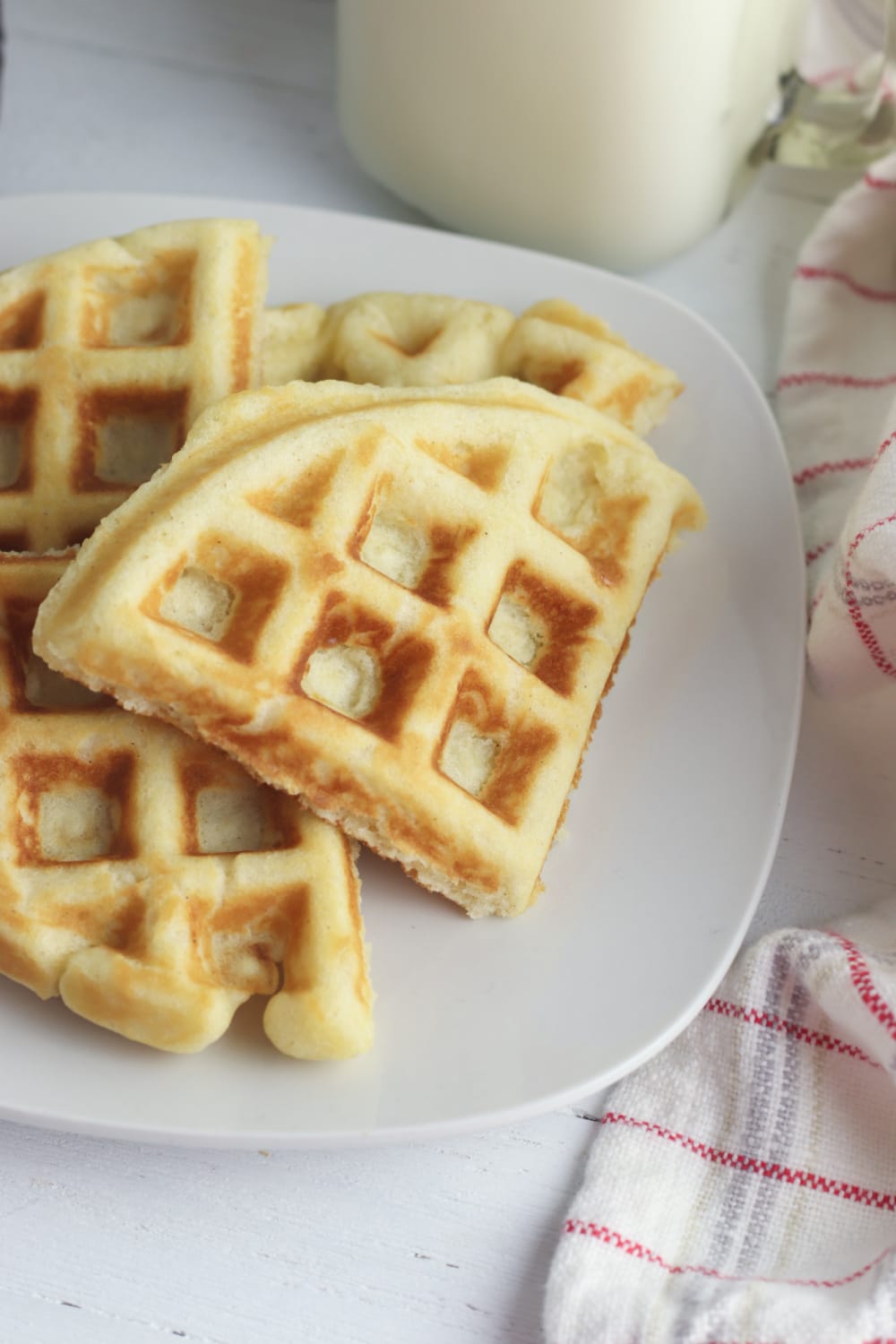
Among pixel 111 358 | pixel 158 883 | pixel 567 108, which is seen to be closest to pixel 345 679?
pixel 158 883

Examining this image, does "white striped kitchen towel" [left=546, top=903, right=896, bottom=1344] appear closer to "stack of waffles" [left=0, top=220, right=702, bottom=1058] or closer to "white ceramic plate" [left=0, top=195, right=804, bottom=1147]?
"white ceramic plate" [left=0, top=195, right=804, bottom=1147]

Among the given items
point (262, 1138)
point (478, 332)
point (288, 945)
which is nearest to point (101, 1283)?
point (262, 1138)

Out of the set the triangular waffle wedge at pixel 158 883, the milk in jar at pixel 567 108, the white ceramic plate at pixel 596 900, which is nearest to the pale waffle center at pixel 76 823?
the triangular waffle wedge at pixel 158 883

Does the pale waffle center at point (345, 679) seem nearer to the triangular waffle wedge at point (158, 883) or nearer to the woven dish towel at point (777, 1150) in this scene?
the triangular waffle wedge at point (158, 883)

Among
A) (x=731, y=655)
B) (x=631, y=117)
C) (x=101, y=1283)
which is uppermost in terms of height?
(x=631, y=117)

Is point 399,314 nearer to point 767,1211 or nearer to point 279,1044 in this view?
point 279,1044
